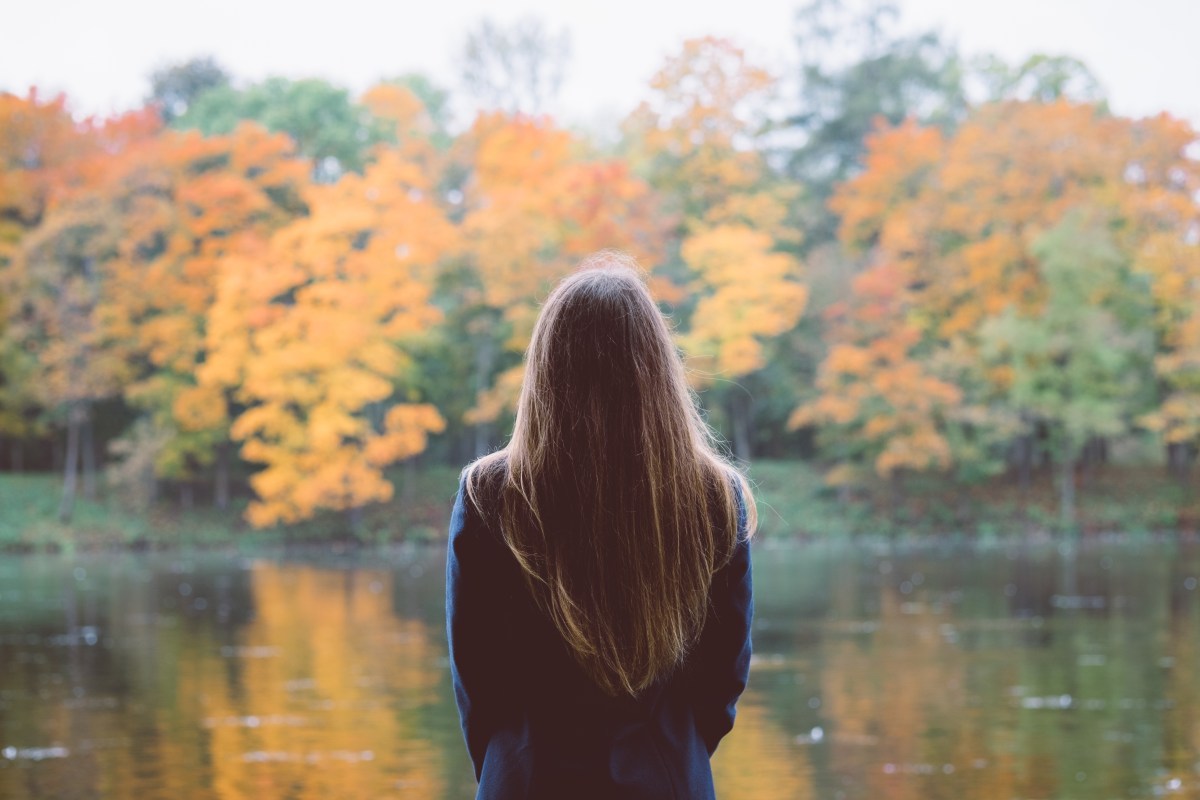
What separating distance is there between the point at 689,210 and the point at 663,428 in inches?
1195

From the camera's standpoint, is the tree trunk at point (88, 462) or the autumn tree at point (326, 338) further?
the tree trunk at point (88, 462)

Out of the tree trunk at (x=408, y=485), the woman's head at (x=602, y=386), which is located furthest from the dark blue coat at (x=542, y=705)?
the tree trunk at (x=408, y=485)

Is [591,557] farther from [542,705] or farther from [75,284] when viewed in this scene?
[75,284]

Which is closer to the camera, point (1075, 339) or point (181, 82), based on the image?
point (1075, 339)

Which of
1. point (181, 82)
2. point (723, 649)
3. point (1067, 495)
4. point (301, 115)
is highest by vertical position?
point (181, 82)

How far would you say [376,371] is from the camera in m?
28.2

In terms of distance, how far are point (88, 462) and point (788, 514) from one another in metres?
14.3

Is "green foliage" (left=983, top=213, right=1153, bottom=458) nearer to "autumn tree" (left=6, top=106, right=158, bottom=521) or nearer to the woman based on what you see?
"autumn tree" (left=6, top=106, right=158, bottom=521)

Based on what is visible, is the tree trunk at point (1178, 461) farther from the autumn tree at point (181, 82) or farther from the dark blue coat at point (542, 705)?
the dark blue coat at point (542, 705)

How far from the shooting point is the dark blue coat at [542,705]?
85.1 inches

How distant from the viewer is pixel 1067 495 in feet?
97.8

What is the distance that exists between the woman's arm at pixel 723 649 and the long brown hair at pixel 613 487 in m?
0.05

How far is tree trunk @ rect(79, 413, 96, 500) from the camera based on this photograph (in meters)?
28.5

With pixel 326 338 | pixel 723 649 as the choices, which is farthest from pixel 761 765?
pixel 326 338
